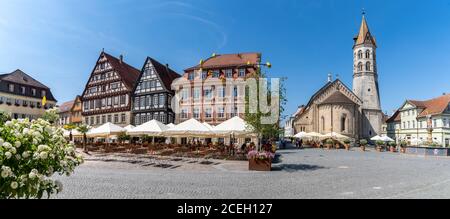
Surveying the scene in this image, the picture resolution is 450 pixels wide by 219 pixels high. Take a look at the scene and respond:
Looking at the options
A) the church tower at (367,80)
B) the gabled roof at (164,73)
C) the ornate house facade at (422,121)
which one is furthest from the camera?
the church tower at (367,80)

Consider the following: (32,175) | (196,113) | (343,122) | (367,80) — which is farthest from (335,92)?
(32,175)

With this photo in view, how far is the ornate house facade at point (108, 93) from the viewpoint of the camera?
147 feet

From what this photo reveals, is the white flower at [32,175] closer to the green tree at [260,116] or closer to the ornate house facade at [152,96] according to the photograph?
the green tree at [260,116]

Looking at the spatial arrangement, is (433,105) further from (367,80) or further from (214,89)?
(214,89)

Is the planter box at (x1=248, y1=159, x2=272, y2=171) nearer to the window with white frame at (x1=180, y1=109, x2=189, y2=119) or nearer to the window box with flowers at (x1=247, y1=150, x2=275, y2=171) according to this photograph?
the window box with flowers at (x1=247, y1=150, x2=275, y2=171)

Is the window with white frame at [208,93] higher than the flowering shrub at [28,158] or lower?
higher

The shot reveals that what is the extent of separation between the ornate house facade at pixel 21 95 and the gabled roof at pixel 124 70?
12675 mm

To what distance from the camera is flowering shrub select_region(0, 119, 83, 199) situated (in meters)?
2.97

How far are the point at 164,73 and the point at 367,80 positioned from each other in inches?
1853

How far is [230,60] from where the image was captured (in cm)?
4238

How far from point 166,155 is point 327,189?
46.4 ft

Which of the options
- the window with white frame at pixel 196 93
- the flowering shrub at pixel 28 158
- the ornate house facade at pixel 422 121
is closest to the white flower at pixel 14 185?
the flowering shrub at pixel 28 158
